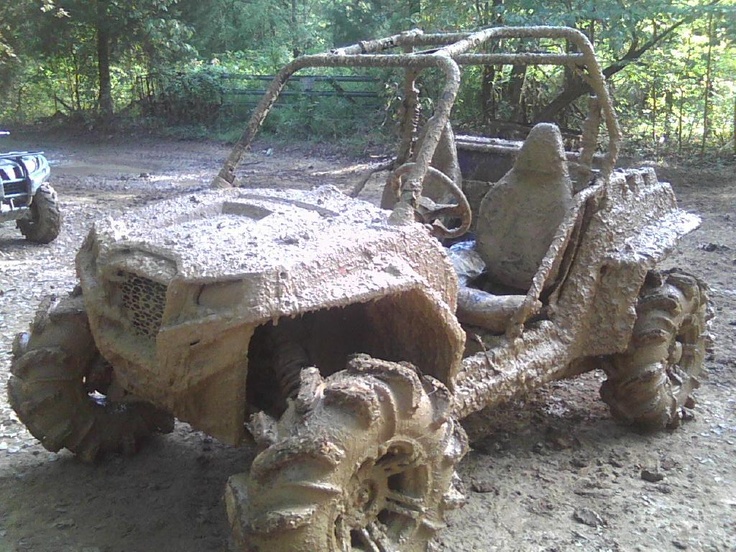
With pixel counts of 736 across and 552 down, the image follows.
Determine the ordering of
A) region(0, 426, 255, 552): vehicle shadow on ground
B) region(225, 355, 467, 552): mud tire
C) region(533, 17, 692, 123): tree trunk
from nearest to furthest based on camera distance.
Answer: region(225, 355, 467, 552): mud tire, region(0, 426, 255, 552): vehicle shadow on ground, region(533, 17, 692, 123): tree trunk

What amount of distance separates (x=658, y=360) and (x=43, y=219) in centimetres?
602

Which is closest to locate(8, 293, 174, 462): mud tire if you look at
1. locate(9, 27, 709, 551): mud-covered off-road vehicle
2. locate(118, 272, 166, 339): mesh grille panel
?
locate(9, 27, 709, 551): mud-covered off-road vehicle

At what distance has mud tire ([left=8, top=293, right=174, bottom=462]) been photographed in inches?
124

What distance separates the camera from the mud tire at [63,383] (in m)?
3.16

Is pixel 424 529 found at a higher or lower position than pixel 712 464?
higher

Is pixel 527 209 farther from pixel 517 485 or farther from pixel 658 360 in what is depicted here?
pixel 517 485

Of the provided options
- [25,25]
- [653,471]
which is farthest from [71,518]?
[25,25]

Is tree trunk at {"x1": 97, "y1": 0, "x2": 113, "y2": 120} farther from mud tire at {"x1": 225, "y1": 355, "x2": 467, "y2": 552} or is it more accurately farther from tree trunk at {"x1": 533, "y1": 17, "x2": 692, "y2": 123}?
mud tire at {"x1": 225, "y1": 355, "x2": 467, "y2": 552}

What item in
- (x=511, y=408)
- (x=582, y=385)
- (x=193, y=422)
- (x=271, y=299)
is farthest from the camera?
(x=582, y=385)

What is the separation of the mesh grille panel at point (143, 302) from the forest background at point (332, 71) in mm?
8470

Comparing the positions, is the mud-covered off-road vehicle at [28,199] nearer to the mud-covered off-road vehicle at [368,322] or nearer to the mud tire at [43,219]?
the mud tire at [43,219]

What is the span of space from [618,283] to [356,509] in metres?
1.86

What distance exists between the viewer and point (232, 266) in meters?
2.37

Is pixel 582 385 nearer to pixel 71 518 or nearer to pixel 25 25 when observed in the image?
pixel 71 518
